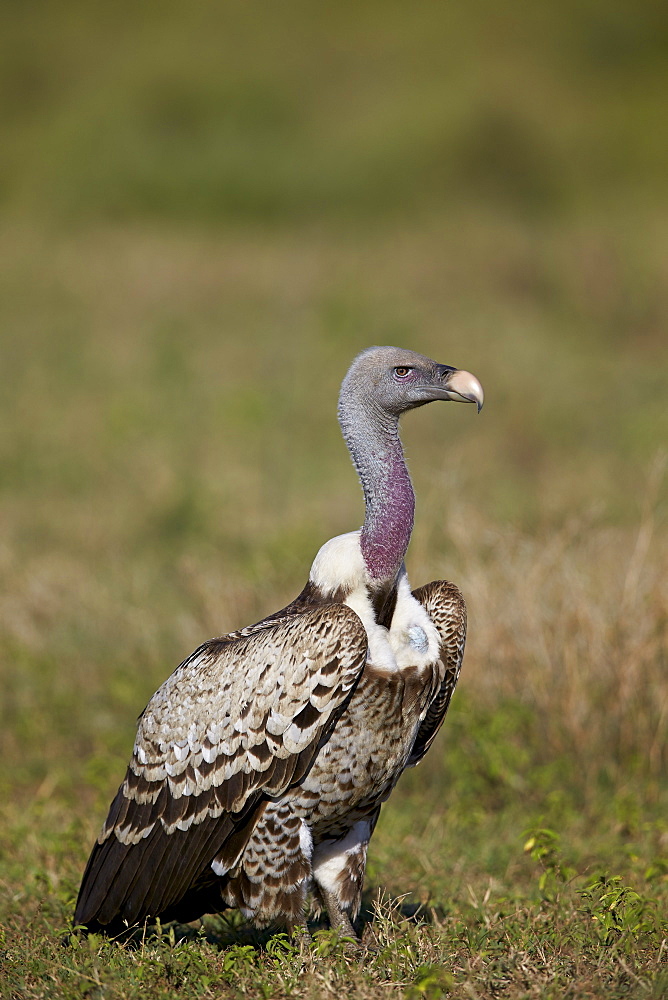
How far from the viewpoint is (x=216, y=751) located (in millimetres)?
3875

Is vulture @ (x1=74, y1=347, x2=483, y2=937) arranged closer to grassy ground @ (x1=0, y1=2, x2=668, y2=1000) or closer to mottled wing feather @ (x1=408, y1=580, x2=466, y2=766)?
mottled wing feather @ (x1=408, y1=580, x2=466, y2=766)

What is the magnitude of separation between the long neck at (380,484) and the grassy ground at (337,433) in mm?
1227

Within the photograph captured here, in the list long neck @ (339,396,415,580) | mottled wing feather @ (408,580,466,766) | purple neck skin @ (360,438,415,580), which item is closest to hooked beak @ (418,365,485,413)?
long neck @ (339,396,415,580)

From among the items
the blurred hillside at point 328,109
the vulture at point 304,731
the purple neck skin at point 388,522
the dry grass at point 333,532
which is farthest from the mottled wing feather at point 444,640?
the blurred hillside at point 328,109

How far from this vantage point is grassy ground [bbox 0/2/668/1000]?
4.54 metres

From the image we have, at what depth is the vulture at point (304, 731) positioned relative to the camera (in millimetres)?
3762

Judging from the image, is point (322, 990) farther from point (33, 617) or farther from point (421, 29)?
point (421, 29)

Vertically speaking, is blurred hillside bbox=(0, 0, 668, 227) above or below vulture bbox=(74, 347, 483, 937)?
above

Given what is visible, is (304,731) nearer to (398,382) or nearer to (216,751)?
(216,751)

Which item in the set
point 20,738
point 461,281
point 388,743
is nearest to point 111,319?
point 461,281

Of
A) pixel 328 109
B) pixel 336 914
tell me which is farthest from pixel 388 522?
pixel 328 109

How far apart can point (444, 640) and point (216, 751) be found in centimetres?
89

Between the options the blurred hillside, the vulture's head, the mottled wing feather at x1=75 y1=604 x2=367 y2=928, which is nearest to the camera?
the mottled wing feather at x1=75 y1=604 x2=367 y2=928

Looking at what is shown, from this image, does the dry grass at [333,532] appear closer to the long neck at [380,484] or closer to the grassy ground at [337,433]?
the grassy ground at [337,433]
